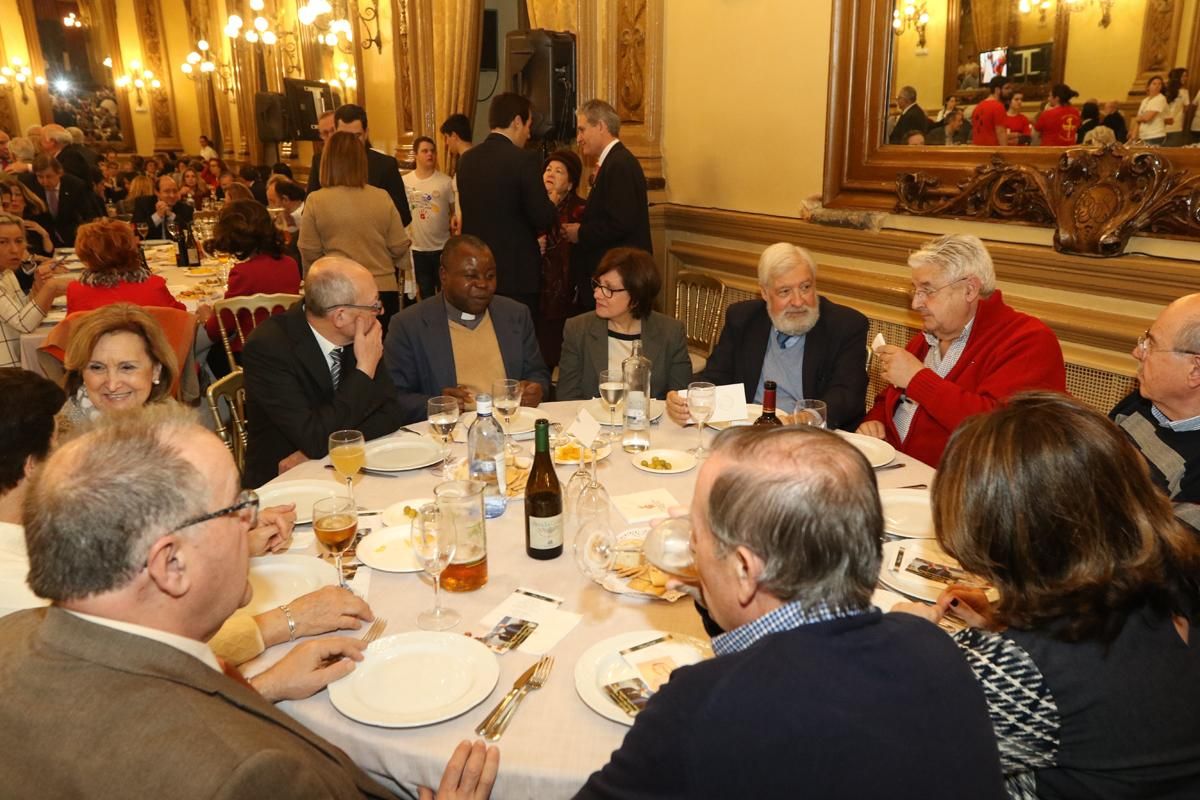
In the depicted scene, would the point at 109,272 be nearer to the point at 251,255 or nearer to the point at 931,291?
the point at 251,255

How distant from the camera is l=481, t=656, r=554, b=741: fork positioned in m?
1.33

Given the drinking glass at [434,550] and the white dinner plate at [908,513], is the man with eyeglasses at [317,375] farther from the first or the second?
the white dinner plate at [908,513]

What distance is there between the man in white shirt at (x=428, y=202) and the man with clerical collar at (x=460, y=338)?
3.27 meters

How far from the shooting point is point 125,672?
3.40ft

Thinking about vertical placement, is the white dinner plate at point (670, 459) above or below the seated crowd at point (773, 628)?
below

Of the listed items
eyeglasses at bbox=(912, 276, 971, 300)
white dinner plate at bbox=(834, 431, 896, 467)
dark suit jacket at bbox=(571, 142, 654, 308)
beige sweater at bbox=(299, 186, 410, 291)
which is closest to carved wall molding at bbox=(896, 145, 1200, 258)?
eyeglasses at bbox=(912, 276, 971, 300)

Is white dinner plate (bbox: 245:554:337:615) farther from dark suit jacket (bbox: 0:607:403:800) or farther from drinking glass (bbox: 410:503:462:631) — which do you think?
dark suit jacket (bbox: 0:607:403:800)

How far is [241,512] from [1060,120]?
365 cm

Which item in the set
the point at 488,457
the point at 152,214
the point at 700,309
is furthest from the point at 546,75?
the point at 488,457

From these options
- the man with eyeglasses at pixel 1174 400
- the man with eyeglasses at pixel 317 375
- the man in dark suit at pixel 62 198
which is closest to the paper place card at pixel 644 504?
the man with eyeglasses at pixel 317 375

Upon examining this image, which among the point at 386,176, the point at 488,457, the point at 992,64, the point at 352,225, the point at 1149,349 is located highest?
the point at 992,64

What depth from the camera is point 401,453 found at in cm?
249

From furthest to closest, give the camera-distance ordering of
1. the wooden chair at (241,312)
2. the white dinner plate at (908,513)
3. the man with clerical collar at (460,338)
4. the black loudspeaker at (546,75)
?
1. the black loudspeaker at (546,75)
2. the wooden chair at (241,312)
3. the man with clerical collar at (460,338)
4. the white dinner plate at (908,513)

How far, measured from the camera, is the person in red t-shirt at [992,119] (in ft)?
12.4
